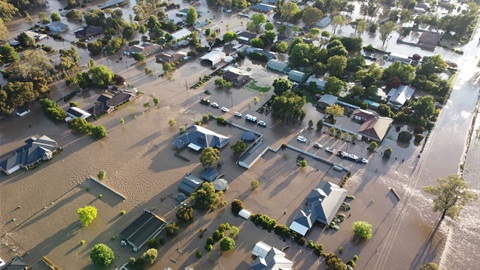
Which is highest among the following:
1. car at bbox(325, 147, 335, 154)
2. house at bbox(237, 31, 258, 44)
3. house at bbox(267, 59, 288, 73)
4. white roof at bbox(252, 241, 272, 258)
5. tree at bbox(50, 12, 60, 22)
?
tree at bbox(50, 12, 60, 22)

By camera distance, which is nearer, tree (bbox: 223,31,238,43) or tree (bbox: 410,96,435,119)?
tree (bbox: 410,96,435,119)

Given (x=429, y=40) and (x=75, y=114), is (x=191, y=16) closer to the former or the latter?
(x=75, y=114)

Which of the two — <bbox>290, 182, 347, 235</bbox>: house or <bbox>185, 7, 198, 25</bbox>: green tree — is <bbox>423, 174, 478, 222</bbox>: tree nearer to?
<bbox>290, 182, 347, 235</bbox>: house

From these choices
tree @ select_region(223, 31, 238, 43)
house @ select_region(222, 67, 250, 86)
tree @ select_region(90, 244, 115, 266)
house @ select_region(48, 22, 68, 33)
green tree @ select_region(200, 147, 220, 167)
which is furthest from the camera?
house @ select_region(48, 22, 68, 33)

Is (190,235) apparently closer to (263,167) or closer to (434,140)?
(263,167)

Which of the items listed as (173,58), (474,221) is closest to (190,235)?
(474,221)

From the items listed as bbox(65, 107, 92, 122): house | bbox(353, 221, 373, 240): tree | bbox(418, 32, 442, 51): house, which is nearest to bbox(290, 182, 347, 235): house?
bbox(353, 221, 373, 240): tree

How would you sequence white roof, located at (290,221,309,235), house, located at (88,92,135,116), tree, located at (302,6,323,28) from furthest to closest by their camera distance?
tree, located at (302,6,323,28)
house, located at (88,92,135,116)
white roof, located at (290,221,309,235)

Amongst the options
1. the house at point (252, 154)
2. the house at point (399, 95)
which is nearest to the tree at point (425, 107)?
the house at point (399, 95)
